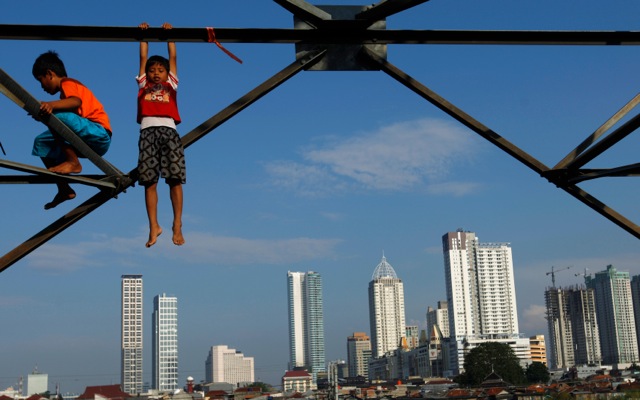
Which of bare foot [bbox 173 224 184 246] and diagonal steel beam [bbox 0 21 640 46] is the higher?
diagonal steel beam [bbox 0 21 640 46]

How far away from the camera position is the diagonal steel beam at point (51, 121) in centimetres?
373

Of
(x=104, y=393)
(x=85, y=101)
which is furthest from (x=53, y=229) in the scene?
(x=104, y=393)

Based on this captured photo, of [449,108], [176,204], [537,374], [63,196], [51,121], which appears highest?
[449,108]

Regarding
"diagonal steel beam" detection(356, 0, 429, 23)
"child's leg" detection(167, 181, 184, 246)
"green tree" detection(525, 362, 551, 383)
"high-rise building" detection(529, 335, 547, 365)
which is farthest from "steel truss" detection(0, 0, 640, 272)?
"high-rise building" detection(529, 335, 547, 365)

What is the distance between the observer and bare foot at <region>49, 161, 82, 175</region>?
180 inches

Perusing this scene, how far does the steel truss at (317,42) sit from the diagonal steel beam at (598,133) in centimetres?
19

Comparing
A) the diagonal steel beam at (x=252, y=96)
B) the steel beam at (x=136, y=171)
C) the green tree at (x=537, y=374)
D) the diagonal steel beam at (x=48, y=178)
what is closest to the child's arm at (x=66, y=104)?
the diagonal steel beam at (x=48, y=178)

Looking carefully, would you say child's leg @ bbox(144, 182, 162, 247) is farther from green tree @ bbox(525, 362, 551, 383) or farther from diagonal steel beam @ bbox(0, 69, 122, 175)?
green tree @ bbox(525, 362, 551, 383)

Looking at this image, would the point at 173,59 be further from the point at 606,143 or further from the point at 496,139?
the point at 606,143

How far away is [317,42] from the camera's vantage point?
464 cm

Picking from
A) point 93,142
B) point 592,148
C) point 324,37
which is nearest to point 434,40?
point 324,37

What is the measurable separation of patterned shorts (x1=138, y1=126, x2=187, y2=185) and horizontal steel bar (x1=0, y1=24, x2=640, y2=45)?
1.64 ft

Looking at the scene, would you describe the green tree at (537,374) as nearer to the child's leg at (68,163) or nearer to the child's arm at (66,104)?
the child's leg at (68,163)

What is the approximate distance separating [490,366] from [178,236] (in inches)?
4776
